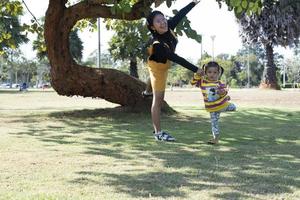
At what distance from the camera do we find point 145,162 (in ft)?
16.1

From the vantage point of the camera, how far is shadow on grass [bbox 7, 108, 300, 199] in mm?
3840

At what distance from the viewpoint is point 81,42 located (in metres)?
63.7

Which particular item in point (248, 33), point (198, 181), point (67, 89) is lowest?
point (198, 181)

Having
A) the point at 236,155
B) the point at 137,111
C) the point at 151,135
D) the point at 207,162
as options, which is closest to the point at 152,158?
the point at 207,162

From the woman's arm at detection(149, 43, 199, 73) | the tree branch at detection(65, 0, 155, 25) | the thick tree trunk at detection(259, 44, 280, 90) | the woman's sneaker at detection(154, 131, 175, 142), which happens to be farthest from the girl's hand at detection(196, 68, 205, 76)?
the thick tree trunk at detection(259, 44, 280, 90)

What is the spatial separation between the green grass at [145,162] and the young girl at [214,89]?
0.47m

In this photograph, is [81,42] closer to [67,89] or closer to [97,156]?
[67,89]

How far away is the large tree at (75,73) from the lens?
10.1 meters

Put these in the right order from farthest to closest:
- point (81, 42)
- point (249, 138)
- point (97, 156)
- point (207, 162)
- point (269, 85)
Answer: point (81, 42), point (269, 85), point (249, 138), point (97, 156), point (207, 162)

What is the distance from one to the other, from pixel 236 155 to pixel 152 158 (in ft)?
3.22

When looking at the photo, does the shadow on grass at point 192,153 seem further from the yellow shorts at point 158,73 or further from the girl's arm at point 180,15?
the girl's arm at point 180,15

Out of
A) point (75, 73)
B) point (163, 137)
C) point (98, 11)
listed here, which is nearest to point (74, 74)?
point (75, 73)

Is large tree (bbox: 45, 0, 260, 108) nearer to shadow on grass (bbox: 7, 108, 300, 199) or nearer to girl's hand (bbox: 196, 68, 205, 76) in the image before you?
shadow on grass (bbox: 7, 108, 300, 199)

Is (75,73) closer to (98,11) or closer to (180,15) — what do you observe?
(98,11)
